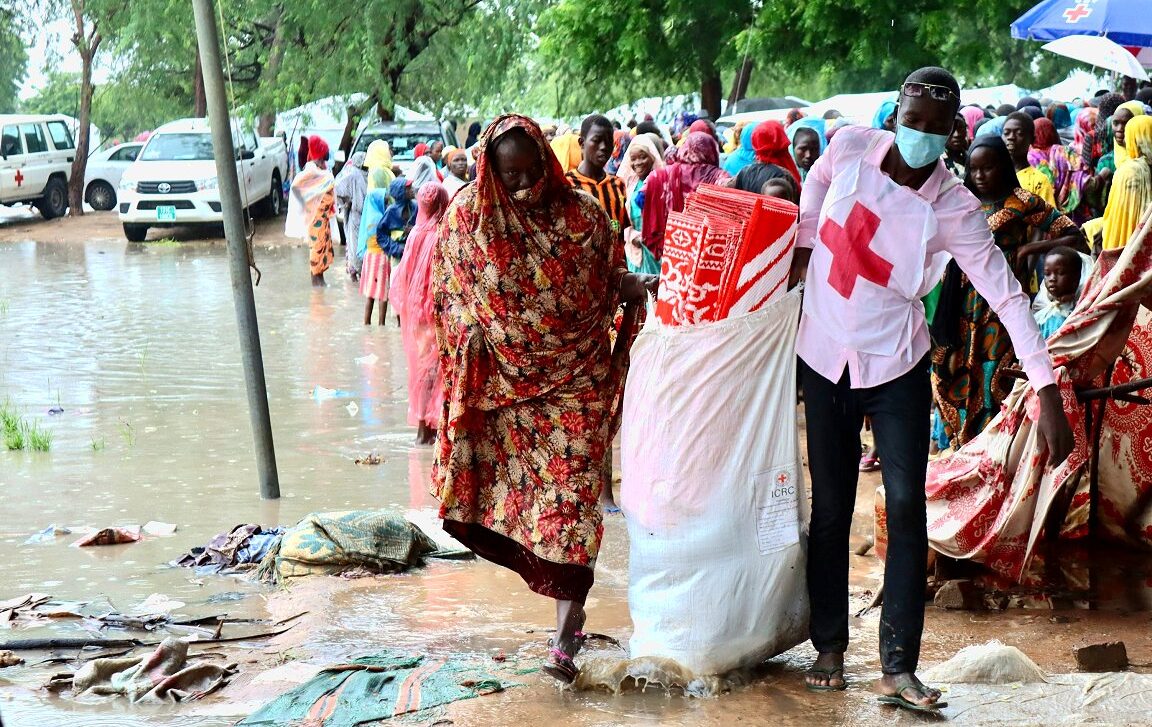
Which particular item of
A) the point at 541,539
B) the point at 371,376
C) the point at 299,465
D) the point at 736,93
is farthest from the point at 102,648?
the point at 736,93

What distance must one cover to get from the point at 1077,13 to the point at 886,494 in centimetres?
913

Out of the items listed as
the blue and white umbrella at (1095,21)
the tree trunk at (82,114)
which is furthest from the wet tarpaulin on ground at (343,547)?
Result: the tree trunk at (82,114)

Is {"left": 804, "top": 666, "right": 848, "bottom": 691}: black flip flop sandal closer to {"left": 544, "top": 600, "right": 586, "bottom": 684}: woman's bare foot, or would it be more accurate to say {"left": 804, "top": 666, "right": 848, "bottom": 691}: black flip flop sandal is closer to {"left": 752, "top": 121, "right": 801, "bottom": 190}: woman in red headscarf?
{"left": 544, "top": 600, "right": 586, "bottom": 684}: woman's bare foot

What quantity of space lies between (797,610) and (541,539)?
0.88m

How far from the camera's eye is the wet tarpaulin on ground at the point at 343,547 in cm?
594

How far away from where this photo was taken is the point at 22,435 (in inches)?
349

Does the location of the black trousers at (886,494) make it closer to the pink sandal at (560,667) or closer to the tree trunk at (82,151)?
the pink sandal at (560,667)

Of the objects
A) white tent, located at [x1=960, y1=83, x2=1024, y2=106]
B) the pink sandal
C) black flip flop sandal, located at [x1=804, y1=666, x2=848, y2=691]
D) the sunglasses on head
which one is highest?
white tent, located at [x1=960, y1=83, x2=1024, y2=106]

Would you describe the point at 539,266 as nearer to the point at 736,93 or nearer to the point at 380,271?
the point at 380,271

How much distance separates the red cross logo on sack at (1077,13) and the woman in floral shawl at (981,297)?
238 inches

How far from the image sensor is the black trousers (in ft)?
12.9

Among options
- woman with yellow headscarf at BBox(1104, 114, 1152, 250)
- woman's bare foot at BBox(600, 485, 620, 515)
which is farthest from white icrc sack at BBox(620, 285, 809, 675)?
woman with yellow headscarf at BBox(1104, 114, 1152, 250)

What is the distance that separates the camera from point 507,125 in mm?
4570

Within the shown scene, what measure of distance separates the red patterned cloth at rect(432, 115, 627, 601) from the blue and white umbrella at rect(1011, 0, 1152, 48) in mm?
8259
